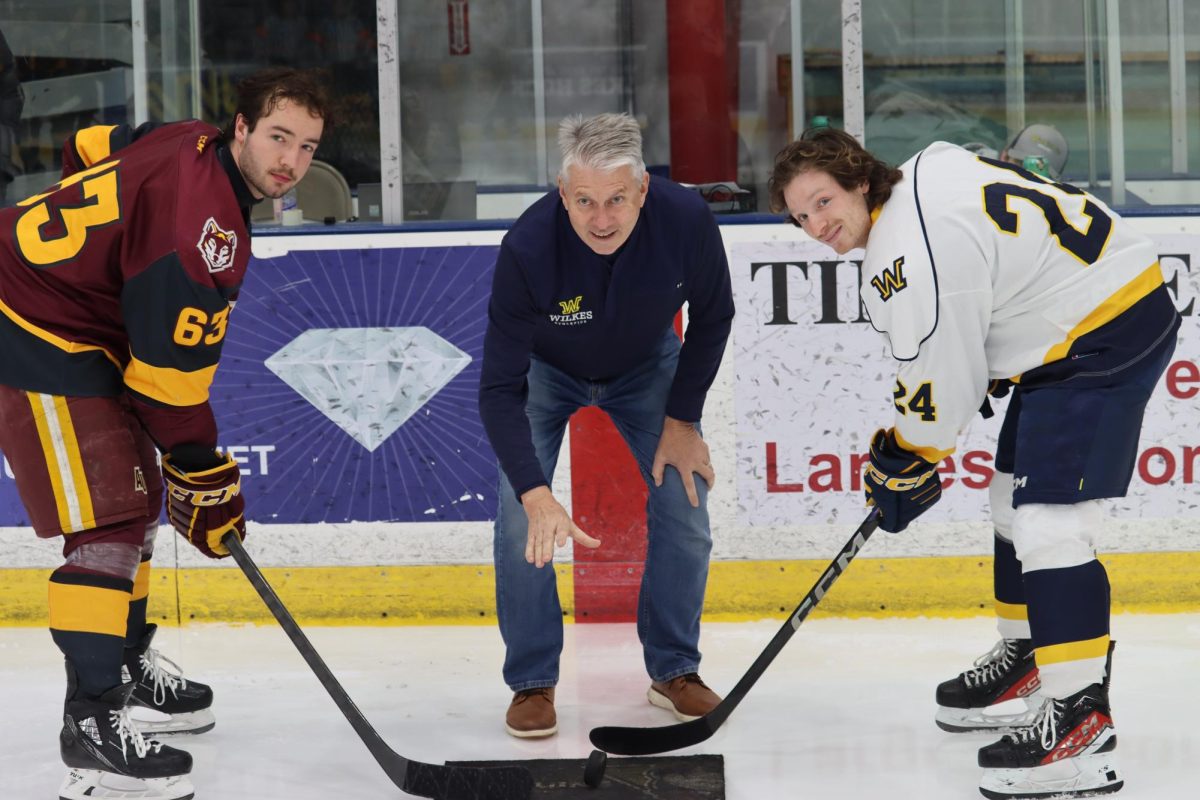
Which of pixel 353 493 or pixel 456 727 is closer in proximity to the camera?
pixel 456 727

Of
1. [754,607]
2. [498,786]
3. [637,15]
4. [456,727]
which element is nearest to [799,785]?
[498,786]

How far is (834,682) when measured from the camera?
280cm

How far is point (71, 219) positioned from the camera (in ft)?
7.10

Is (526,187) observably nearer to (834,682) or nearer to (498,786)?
(834,682)

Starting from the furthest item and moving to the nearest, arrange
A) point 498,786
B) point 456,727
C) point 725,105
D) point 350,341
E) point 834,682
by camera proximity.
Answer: point 725,105 → point 350,341 → point 834,682 → point 456,727 → point 498,786

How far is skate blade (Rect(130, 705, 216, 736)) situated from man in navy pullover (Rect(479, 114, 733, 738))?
0.56 metres

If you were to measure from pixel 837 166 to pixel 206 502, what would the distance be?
1113 mm

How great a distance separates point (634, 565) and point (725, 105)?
3.77 feet

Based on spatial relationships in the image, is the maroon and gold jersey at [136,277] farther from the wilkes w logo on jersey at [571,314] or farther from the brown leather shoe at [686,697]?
the brown leather shoe at [686,697]

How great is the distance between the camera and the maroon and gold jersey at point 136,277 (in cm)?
210

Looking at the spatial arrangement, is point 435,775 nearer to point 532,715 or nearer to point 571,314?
point 532,715

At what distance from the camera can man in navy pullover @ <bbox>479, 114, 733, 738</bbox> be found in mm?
2264

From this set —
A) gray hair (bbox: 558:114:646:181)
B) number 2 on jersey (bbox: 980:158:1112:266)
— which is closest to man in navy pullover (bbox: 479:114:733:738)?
gray hair (bbox: 558:114:646:181)

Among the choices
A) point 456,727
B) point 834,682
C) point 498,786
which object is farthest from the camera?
point 834,682
